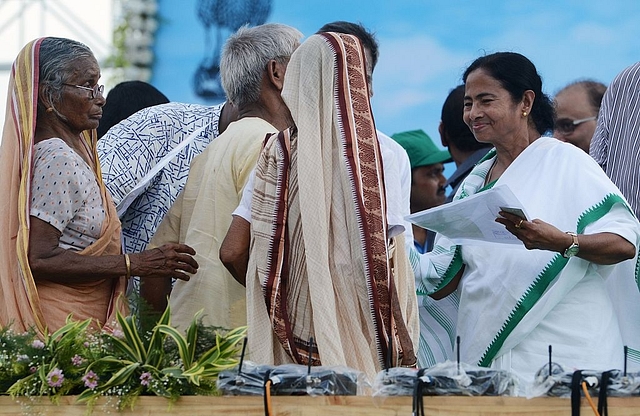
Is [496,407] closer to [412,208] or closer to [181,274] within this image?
[181,274]

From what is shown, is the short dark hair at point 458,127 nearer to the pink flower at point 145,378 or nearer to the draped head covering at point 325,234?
the draped head covering at point 325,234

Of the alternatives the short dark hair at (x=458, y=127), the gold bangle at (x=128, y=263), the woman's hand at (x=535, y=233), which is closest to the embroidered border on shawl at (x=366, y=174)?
the woman's hand at (x=535, y=233)

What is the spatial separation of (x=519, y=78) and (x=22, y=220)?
181cm

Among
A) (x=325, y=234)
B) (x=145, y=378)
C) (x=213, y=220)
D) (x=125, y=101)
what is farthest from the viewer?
(x=125, y=101)

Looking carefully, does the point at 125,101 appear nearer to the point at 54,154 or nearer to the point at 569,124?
the point at 54,154

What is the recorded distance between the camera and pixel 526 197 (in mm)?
4340

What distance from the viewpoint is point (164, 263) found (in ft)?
13.5

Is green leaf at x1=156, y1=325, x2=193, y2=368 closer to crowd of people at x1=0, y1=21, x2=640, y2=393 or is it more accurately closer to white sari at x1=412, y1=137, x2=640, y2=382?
crowd of people at x1=0, y1=21, x2=640, y2=393

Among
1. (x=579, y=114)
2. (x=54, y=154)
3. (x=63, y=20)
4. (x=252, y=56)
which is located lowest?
(x=54, y=154)

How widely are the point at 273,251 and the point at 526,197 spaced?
1.03m

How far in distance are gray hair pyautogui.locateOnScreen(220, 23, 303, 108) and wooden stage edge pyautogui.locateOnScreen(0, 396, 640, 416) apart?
1530mm

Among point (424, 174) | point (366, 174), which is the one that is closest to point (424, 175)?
point (424, 174)

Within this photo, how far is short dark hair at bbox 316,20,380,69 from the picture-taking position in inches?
211

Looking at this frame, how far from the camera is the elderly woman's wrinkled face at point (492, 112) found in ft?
14.6
